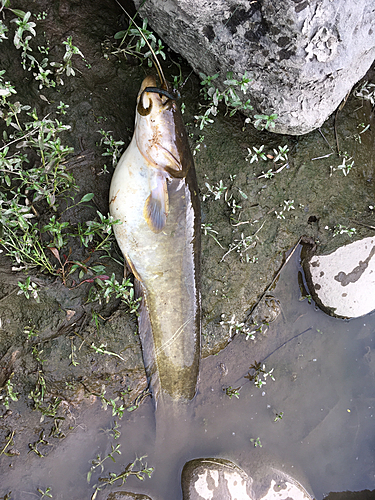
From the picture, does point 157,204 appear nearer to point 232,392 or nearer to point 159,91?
point 159,91

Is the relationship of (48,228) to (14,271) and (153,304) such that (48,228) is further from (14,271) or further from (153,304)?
(153,304)

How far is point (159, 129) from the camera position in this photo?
312cm

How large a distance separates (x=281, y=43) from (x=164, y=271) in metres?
2.25

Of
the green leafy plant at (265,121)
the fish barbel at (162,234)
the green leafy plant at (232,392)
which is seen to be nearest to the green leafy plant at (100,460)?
the fish barbel at (162,234)

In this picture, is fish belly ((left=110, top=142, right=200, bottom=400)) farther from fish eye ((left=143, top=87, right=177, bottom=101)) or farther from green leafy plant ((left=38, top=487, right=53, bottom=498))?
green leafy plant ((left=38, top=487, right=53, bottom=498))

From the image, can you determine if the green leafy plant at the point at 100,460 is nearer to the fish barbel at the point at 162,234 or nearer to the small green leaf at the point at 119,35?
the fish barbel at the point at 162,234

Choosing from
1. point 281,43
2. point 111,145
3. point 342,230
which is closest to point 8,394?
point 111,145

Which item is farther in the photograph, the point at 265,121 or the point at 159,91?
the point at 265,121

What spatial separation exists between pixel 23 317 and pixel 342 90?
12.6 ft

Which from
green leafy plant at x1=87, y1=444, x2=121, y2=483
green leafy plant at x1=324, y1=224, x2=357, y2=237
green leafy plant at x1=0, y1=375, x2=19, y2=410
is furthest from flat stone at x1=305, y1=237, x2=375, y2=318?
green leafy plant at x1=0, y1=375, x2=19, y2=410

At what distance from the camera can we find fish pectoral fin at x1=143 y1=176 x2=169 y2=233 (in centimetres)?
319

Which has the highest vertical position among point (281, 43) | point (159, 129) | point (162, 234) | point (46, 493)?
point (281, 43)

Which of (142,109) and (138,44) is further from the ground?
(138,44)

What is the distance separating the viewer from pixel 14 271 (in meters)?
3.43
